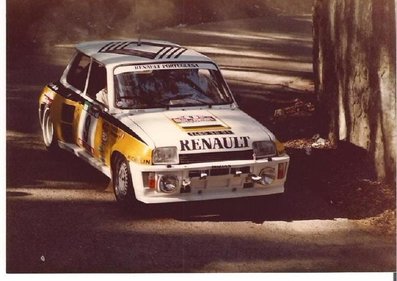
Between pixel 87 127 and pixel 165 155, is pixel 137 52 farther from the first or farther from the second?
pixel 165 155

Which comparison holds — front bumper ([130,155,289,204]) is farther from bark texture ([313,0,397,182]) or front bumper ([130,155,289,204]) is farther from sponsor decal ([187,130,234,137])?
bark texture ([313,0,397,182])

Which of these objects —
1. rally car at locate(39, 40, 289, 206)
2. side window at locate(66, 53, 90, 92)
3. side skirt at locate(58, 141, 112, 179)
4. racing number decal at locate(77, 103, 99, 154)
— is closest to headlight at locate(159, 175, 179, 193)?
rally car at locate(39, 40, 289, 206)

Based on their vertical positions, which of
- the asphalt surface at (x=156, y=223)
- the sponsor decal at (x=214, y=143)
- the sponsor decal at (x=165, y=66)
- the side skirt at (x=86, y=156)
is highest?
the sponsor decal at (x=165, y=66)

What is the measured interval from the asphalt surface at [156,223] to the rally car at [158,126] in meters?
0.20

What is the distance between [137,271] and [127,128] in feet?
4.39

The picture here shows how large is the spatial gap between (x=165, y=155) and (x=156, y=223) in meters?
0.77

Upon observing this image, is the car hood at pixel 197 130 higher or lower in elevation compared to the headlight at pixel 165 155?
higher

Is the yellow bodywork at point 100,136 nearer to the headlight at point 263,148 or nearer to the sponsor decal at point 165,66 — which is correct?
the sponsor decal at point 165,66

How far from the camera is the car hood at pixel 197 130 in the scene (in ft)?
26.3

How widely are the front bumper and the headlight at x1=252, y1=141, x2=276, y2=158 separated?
0.05 m

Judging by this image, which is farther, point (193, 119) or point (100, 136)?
point (100, 136)

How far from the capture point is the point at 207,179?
8.03m

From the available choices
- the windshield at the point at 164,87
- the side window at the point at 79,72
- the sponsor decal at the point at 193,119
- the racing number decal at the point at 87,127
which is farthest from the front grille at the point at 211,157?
the side window at the point at 79,72

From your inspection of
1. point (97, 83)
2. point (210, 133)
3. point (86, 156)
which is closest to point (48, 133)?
point (86, 156)
